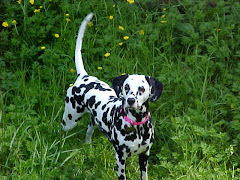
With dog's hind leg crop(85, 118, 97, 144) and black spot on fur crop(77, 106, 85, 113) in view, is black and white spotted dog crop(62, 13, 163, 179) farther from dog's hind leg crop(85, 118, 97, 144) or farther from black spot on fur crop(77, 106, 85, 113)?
dog's hind leg crop(85, 118, 97, 144)

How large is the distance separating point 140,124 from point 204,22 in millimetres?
2637

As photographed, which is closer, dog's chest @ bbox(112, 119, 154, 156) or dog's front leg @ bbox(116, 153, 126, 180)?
dog's chest @ bbox(112, 119, 154, 156)

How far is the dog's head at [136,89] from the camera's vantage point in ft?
11.6

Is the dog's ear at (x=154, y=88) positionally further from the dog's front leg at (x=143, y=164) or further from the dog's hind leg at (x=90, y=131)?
the dog's hind leg at (x=90, y=131)

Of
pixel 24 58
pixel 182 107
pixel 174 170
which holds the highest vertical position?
pixel 24 58

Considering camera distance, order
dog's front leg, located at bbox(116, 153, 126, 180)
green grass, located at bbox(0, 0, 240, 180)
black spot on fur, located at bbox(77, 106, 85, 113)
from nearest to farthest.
Answer: dog's front leg, located at bbox(116, 153, 126, 180)
green grass, located at bbox(0, 0, 240, 180)
black spot on fur, located at bbox(77, 106, 85, 113)

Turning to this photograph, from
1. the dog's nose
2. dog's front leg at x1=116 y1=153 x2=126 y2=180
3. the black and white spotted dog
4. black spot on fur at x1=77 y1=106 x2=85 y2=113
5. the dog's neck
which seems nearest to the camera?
the dog's nose

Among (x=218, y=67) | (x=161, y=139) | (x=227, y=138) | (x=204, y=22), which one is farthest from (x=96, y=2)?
(x=227, y=138)

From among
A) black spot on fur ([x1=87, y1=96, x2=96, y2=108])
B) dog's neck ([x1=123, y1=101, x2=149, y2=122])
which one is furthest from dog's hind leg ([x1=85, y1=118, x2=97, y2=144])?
dog's neck ([x1=123, y1=101, x2=149, y2=122])

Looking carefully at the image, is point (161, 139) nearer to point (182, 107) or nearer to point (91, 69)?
point (182, 107)

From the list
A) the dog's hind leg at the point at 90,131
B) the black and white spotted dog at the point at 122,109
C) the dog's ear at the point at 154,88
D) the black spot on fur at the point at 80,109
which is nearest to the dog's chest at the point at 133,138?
the black and white spotted dog at the point at 122,109

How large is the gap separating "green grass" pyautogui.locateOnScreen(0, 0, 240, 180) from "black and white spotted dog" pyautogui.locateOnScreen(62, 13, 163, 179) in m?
0.34

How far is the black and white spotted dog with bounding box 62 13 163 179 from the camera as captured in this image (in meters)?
3.62

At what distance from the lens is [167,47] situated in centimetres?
596
